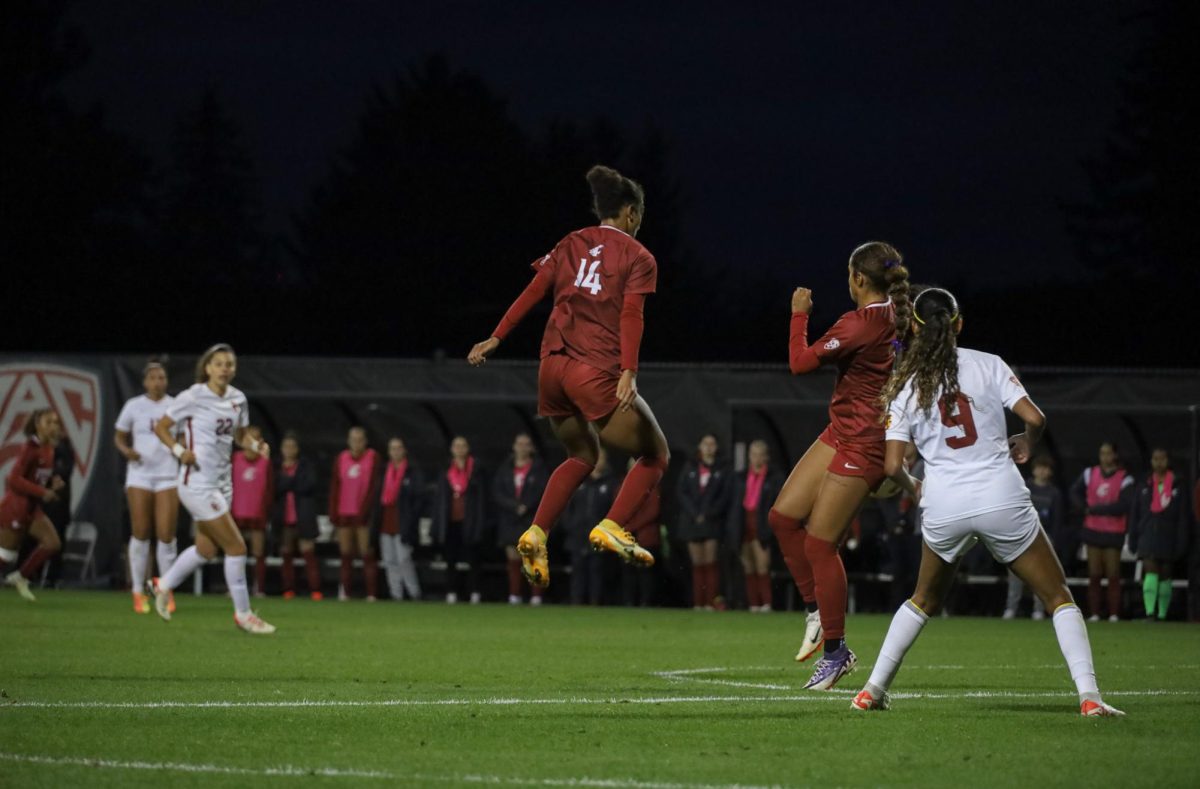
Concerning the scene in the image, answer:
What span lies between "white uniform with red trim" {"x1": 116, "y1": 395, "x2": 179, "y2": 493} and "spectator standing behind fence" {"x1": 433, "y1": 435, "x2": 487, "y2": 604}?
5571mm

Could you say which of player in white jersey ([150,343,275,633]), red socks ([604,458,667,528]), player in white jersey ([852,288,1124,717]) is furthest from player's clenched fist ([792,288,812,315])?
player in white jersey ([150,343,275,633])

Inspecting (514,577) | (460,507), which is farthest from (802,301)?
(514,577)

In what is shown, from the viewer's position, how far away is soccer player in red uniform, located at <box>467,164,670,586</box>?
10242mm

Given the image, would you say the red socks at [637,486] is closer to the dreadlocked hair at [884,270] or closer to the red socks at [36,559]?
the dreadlocked hair at [884,270]

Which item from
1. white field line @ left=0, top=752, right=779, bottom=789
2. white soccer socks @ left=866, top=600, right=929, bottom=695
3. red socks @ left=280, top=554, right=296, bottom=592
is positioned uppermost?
white soccer socks @ left=866, top=600, right=929, bottom=695

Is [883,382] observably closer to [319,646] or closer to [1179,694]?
[1179,694]

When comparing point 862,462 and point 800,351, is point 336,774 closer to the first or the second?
point 800,351

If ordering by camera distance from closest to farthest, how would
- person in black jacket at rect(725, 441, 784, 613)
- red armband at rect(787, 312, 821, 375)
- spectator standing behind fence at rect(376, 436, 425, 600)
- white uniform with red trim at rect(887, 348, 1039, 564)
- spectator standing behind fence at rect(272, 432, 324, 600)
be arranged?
white uniform with red trim at rect(887, 348, 1039, 564) → red armband at rect(787, 312, 821, 375) → person in black jacket at rect(725, 441, 784, 613) → spectator standing behind fence at rect(376, 436, 425, 600) → spectator standing behind fence at rect(272, 432, 324, 600)

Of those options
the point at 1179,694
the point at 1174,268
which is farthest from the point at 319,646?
the point at 1174,268

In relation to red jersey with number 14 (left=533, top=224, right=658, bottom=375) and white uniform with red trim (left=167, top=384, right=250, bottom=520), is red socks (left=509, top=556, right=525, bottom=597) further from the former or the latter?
red jersey with number 14 (left=533, top=224, right=658, bottom=375)

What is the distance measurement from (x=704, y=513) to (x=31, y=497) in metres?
7.90

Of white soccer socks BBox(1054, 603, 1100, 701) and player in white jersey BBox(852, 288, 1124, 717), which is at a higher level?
player in white jersey BBox(852, 288, 1124, 717)

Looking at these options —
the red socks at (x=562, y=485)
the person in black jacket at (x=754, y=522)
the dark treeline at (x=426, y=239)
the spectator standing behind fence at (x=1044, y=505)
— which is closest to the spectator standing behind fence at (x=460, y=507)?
the person in black jacket at (x=754, y=522)

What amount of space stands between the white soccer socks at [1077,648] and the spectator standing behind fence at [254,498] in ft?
53.8
